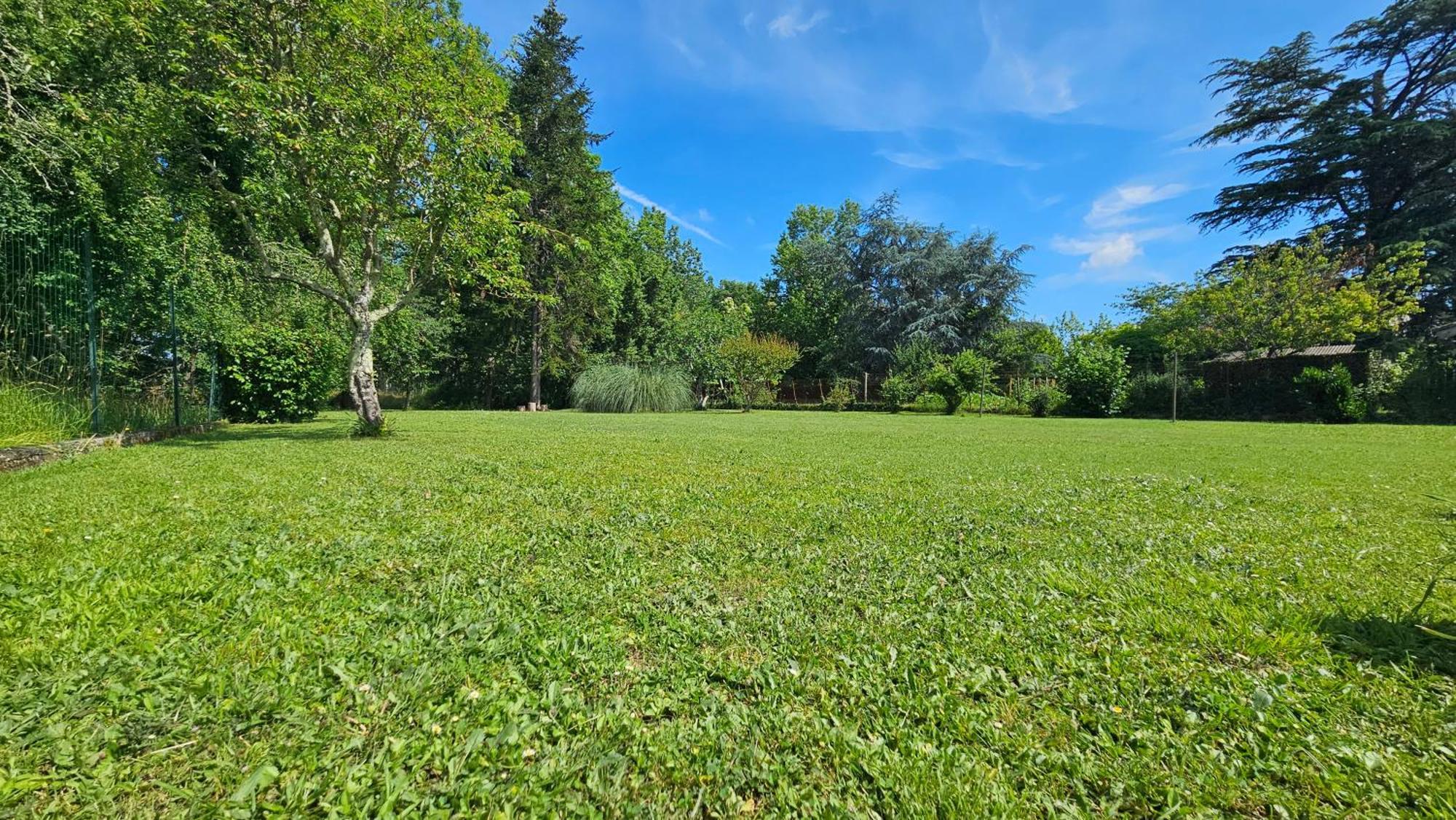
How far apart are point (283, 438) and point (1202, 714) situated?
9.71m

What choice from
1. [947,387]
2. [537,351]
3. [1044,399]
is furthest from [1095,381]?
[537,351]

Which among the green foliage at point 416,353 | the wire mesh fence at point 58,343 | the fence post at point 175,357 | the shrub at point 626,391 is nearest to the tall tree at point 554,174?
the shrub at point 626,391

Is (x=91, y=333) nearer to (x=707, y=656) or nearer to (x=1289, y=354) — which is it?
(x=707, y=656)

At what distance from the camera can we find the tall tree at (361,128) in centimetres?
639

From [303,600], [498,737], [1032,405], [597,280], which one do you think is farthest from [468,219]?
[1032,405]

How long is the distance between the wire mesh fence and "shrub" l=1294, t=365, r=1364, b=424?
84.2ft

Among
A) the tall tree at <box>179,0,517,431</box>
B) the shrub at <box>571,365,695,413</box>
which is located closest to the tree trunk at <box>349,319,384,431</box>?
the tall tree at <box>179,0,517,431</box>

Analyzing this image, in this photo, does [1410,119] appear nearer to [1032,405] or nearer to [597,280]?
[1032,405]

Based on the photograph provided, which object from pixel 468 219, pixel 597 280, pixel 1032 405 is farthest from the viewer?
pixel 597 280

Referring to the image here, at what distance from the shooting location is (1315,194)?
837 inches

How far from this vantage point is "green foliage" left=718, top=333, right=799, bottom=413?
2216 cm

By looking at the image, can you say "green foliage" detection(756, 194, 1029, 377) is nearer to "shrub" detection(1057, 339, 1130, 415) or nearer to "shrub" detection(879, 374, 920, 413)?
"shrub" detection(879, 374, 920, 413)

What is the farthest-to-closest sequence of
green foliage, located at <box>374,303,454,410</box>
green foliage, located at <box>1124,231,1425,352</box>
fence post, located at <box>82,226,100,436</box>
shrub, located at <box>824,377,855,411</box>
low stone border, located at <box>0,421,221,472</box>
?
shrub, located at <box>824,377,855,411</box> → green foliage, located at <box>374,303,454,410</box> → green foliage, located at <box>1124,231,1425,352</box> → fence post, located at <box>82,226,100,436</box> → low stone border, located at <box>0,421,221,472</box>

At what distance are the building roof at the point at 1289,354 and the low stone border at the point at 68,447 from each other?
26.9m
